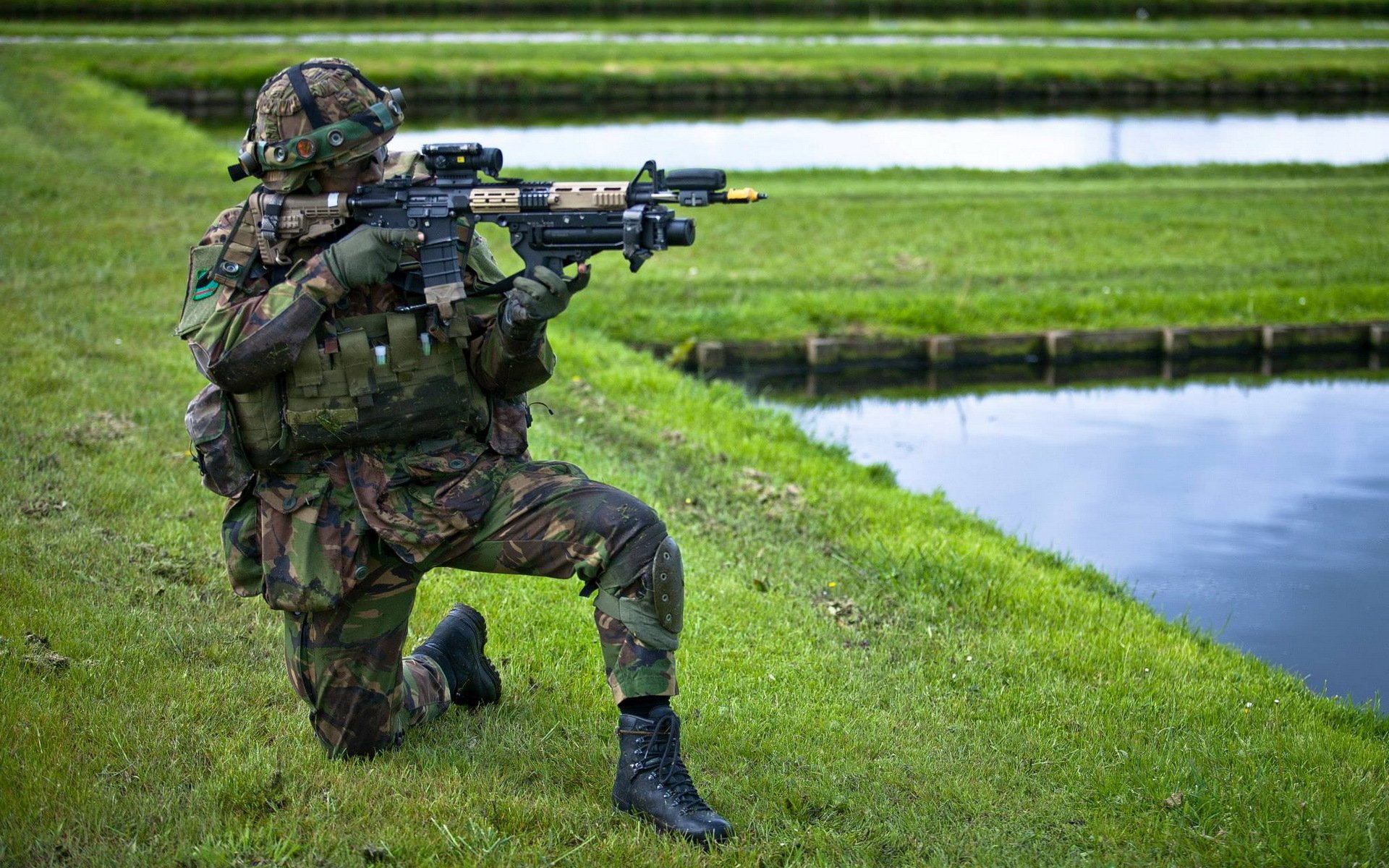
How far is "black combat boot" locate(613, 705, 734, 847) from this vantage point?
4.33m

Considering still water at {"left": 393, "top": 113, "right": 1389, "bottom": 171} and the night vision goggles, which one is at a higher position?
the night vision goggles

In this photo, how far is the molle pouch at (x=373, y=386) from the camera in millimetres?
4730

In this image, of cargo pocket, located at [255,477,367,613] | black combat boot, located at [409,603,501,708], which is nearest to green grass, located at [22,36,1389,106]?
black combat boot, located at [409,603,501,708]

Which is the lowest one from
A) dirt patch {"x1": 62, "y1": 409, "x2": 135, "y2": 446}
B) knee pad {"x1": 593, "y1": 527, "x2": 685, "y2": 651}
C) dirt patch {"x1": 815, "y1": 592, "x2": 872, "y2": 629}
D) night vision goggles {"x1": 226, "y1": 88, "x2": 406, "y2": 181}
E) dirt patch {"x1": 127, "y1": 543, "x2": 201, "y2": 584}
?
dirt patch {"x1": 815, "y1": 592, "x2": 872, "y2": 629}

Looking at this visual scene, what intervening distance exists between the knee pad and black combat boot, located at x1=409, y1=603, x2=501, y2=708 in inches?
39.1

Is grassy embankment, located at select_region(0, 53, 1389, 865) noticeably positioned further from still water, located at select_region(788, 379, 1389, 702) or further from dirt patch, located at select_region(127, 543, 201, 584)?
still water, located at select_region(788, 379, 1389, 702)

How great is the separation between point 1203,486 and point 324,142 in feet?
23.8

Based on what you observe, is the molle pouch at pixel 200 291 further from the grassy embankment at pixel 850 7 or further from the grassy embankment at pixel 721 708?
the grassy embankment at pixel 850 7

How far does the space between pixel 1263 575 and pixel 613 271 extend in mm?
→ 8213

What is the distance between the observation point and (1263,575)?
8.27m

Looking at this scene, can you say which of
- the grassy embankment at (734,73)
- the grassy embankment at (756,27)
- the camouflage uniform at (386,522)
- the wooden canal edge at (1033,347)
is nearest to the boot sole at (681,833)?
the camouflage uniform at (386,522)

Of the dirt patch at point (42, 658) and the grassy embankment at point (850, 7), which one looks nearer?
the dirt patch at point (42, 658)

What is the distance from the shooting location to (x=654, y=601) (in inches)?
174

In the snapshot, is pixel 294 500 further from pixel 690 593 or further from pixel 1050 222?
pixel 1050 222
